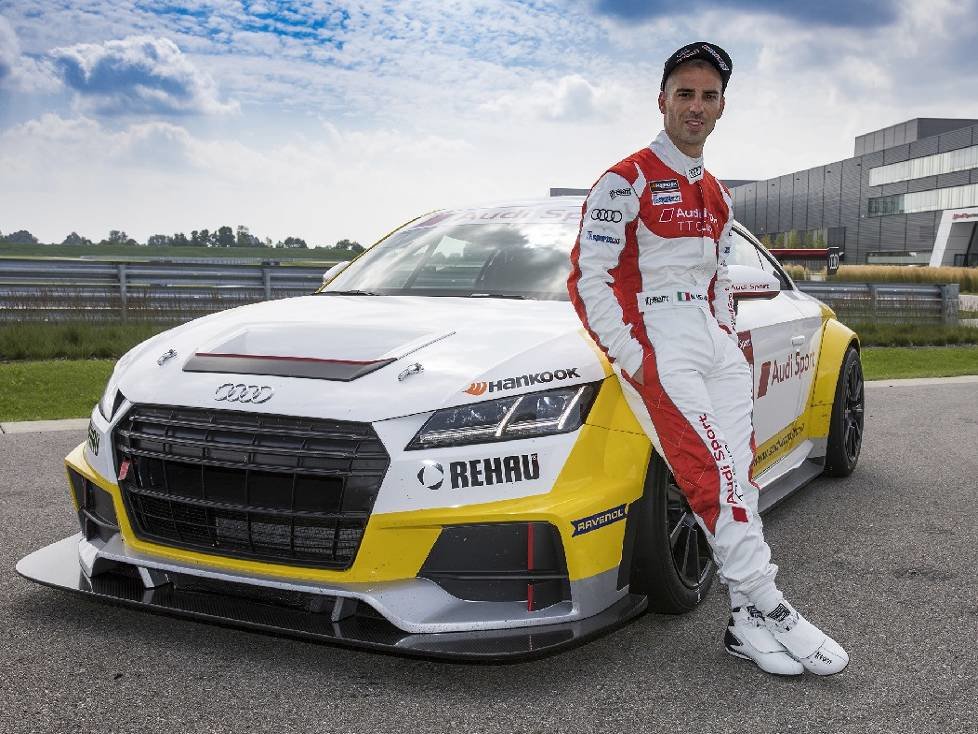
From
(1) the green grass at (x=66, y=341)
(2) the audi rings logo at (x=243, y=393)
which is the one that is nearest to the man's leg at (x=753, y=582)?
(2) the audi rings logo at (x=243, y=393)

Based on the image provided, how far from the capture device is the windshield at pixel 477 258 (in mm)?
3922

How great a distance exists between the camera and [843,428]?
5.54 m

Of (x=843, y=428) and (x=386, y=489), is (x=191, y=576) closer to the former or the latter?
(x=386, y=489)

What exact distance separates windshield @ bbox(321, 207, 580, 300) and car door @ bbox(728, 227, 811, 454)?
81 centimetres

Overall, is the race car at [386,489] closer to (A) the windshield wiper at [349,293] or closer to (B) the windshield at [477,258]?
(B) the windshield at [477,258]

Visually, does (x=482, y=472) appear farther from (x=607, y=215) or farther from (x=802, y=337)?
(x=802, y=337)

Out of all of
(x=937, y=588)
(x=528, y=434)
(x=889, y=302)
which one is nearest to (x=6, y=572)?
(x=528, y=434)

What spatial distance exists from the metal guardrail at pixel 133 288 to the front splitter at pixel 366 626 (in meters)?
11.0

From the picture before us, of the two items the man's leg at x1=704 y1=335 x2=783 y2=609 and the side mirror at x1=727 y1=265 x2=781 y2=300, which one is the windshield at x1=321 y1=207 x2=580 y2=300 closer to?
the side mirror at x1=727 y1=265 x2=781 y2=300

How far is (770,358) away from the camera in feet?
14.0

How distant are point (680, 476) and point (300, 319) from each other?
1415 mm

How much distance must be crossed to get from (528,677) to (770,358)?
6.47 feet

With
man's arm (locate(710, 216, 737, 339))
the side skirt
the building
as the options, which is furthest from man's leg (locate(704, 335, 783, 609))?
the building

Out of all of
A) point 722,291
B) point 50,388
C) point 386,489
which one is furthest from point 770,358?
point 50,388
